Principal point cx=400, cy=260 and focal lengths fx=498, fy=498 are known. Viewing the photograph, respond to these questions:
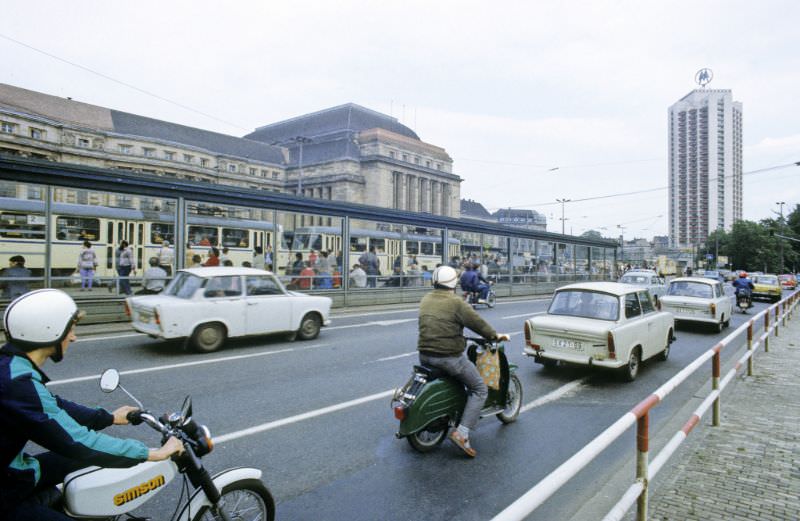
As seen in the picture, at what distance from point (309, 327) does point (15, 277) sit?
282 inches

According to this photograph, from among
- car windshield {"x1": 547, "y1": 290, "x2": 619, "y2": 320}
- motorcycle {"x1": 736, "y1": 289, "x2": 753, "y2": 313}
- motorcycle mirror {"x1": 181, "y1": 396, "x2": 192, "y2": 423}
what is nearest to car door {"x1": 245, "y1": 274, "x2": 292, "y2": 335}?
car windshield {"x1": 547, "y1": 290, "x2": 619, "y2": 320}

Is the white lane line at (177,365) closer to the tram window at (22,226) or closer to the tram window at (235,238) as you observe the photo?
the tram window at (22,226)

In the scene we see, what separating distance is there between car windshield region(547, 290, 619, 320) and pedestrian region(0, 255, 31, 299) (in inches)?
477

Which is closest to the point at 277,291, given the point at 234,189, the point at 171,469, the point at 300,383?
the point at 300,383

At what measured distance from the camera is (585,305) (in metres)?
8.48

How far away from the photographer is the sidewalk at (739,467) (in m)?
3.51

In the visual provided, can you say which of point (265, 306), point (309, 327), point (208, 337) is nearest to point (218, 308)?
point (208, 337)

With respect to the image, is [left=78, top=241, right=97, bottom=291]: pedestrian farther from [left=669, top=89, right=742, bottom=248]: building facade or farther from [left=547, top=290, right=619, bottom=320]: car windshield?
[left=669, top=89, right=742, bottom=248]: building facade

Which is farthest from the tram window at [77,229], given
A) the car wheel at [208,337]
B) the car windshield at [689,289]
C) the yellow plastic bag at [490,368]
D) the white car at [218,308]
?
the car windshield at [689,289]

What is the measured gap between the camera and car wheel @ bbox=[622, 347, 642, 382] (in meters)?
8.06

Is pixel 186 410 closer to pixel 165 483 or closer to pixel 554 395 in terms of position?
pixel 165 483

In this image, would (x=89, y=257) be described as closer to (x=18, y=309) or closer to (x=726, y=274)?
(x=18, y=309)

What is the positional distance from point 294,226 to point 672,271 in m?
53.9

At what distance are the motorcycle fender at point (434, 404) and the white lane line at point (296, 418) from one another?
5.26 ft
